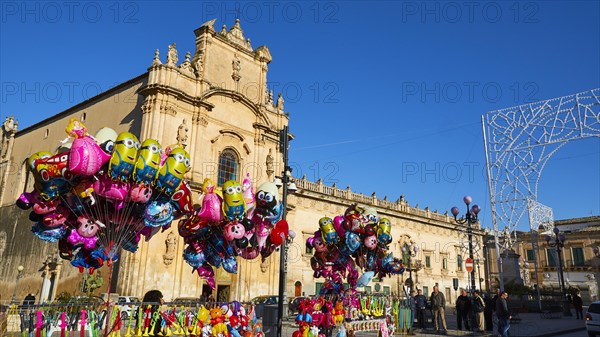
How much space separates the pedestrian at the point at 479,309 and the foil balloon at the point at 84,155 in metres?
14.0

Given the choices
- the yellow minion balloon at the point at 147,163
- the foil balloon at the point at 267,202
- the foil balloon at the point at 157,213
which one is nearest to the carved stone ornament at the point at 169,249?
the foil balloon at the point at 267,202

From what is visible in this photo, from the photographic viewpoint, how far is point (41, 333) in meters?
8.81

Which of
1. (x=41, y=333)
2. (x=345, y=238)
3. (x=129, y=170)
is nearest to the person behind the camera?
(x=41, y=333)

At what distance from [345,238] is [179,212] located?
259 inches

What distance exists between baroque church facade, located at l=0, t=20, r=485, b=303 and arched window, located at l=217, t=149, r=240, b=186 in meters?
0.07

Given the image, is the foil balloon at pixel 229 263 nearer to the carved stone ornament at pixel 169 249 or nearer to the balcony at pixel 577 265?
the carved stone ornament at pixel 169 249

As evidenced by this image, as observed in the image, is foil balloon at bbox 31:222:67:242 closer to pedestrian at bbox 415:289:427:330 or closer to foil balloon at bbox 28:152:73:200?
foil balloon at bbox 28:152:73:200

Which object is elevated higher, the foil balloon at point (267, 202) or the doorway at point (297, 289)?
the foil balloon at point (267, 202)

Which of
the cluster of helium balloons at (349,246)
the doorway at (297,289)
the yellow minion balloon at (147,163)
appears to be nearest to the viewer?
the yellow minion balloon at (147,163)

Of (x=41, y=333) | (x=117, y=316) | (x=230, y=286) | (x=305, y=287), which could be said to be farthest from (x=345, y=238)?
(x=305, y=287)

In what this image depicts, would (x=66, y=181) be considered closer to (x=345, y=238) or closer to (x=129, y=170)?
(x=129, y=170)

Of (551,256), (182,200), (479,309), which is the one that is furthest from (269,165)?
A: (551,256)

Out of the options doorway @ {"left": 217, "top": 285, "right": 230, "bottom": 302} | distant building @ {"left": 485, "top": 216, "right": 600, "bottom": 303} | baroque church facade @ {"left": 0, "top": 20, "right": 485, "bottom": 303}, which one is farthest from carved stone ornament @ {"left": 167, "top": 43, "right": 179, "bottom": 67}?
distant building @ {"left": 485, "top": 216, "right": 600, "bottom": 303}

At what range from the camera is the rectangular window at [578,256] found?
4994 centimetres
